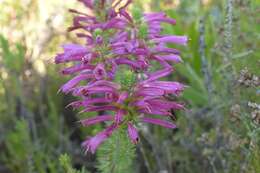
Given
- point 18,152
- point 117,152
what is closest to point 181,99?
point 18,152

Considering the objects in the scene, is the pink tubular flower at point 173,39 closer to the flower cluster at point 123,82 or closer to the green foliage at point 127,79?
the flower cluster at point 123,82

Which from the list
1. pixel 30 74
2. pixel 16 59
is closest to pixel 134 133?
pixel 16 59

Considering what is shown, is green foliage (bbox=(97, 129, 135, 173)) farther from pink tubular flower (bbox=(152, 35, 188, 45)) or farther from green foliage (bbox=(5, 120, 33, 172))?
green foliage (bbox=(5, 120, 33, 172))

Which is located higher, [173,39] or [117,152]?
[173,39]

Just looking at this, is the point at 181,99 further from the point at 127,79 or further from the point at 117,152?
the point at 127,79

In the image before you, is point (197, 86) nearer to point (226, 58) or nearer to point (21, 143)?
point (226, 58)

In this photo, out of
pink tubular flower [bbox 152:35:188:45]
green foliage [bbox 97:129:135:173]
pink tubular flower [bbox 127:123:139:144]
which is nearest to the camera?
pink tubular flower [bbox 127:123:139:144]

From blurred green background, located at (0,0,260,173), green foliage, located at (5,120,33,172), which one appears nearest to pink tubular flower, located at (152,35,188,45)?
blurred green background, located at (0,0,260,173)

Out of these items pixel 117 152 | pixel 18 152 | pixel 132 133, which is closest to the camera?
pixel 132 133
